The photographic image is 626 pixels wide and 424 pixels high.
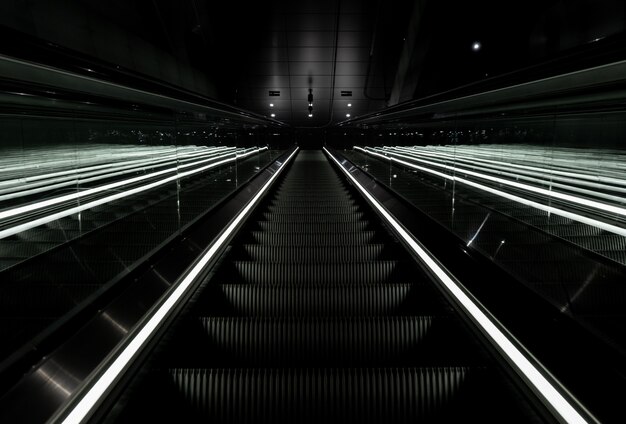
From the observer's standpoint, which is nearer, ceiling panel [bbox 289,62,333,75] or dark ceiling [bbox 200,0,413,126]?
dark ceiling [bbox 200,0,413,126]

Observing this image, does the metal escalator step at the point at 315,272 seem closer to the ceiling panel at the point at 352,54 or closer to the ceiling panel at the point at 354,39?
the ceiling panel at the point at 354,39

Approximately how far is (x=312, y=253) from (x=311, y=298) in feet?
3.45

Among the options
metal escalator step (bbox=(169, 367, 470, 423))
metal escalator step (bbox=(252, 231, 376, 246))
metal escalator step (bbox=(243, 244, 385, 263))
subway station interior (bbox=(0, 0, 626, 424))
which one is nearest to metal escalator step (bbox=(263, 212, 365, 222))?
subway station interior (bbox=(0, 0, 626, 424))

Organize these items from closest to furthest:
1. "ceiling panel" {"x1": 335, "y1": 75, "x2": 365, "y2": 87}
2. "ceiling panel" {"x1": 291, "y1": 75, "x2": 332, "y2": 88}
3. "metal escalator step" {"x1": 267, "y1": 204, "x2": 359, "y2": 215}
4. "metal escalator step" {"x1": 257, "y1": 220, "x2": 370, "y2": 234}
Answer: "metal escalator step" {"x1": 257, "y1": 220, "x2": 370, "y2": 234}
"metal escalator step" {"x1": 267, "y1": 204, "x2": 359, "y2": 215}
"ceiling panel" {"x1": 335, "y1": 75, "x2": 365, "y2": 87}
"ceiling panel" {"x1": 291, "y1": 75, "x2": 332, "y2": 88}

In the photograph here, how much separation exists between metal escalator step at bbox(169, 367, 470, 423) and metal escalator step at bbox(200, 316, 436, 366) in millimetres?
397

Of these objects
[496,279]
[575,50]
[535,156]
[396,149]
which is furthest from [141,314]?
[396,149]

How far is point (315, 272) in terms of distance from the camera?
344 centimetres

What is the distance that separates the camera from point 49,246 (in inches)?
114

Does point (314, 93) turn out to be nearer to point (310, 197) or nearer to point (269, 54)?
point (269, 54)

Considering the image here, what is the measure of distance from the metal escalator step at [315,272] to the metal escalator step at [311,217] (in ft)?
5.78

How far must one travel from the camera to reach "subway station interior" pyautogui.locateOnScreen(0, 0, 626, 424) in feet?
5.27

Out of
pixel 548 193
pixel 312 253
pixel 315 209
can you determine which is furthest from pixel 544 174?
pixel 315 209

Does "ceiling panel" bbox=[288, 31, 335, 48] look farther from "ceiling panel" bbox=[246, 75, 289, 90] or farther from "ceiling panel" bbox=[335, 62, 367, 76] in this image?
"ceiling panel" bbox=[246, 75, 289, 90]

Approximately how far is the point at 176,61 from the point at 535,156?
11.6m
